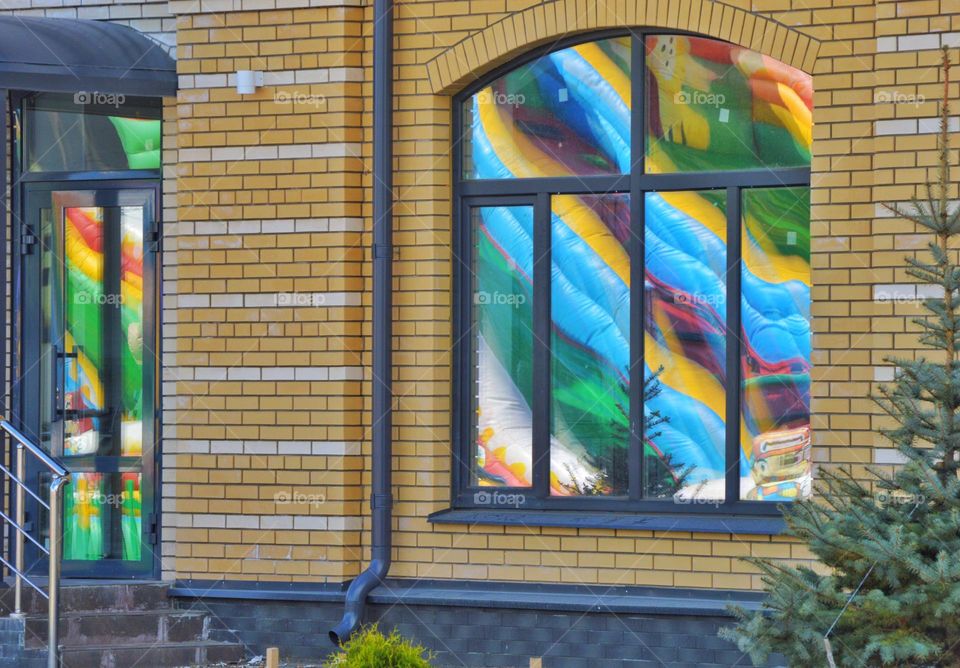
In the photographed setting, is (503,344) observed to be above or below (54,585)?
above

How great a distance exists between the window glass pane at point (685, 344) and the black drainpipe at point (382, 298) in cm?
149

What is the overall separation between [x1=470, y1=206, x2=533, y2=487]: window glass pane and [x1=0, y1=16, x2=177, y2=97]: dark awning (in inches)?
85.6

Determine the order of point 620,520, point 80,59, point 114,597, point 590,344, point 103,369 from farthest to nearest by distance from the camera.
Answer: point 103,369
point 114,597
point 80,59
point 590,344
point 620,520

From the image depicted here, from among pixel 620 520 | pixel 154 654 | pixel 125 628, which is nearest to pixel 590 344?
pixel 620 520

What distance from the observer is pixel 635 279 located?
8539 millimetres

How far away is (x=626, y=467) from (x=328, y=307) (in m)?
1.96

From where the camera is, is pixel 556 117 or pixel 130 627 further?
pixel 130 627

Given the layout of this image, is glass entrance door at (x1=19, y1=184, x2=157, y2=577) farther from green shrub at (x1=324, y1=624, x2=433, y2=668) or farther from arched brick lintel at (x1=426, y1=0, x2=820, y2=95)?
green shrub at (x1=324, y1=624, x2=433, y2=668)

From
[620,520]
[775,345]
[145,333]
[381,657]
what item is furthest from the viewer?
[145,333]

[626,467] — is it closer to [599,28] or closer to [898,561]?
[599,28]

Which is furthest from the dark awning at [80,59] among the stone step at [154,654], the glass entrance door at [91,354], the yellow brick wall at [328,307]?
the stone step at [154,654]

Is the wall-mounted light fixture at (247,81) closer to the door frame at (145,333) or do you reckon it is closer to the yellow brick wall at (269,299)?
the yellow brick wall at (269,299)

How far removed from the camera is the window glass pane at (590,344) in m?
8.62

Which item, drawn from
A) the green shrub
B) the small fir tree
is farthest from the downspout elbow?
the small fir tree
